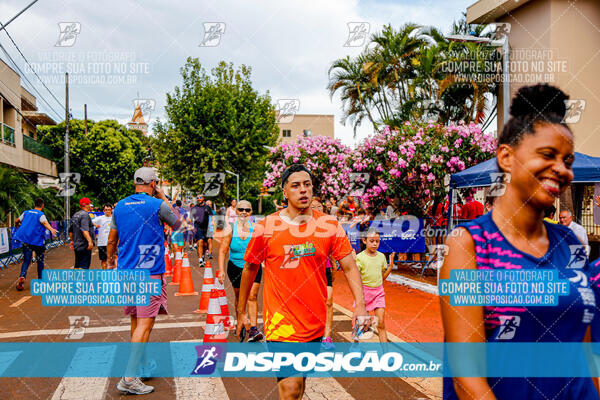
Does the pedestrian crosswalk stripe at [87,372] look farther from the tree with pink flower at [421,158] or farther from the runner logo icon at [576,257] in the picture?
the tree with pink flower at [421,158]

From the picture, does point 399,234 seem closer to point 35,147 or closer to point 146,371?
point 146,371

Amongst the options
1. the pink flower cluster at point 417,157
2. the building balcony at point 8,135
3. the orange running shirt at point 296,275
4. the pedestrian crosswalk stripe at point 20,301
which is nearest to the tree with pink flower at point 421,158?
the pink flower cluster at point 417,157

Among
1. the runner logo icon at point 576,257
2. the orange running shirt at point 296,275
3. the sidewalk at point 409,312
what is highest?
the runner logo icon at point 576,257

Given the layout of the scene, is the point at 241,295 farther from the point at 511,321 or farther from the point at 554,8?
the point at 554,8

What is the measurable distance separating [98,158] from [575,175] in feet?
144

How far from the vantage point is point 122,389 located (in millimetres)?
4836

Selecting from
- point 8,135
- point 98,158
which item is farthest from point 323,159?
point 98,158

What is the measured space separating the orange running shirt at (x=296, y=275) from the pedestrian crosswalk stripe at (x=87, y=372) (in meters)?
2.38

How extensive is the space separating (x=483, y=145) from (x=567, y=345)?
39.2 ft

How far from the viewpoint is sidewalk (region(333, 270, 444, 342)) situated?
7.16 m

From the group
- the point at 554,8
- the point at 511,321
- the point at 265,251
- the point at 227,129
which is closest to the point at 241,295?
the point at 265,251

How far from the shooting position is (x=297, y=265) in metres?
3.54

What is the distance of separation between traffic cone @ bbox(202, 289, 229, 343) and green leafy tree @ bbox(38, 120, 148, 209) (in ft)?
131

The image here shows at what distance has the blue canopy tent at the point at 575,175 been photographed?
834cm
